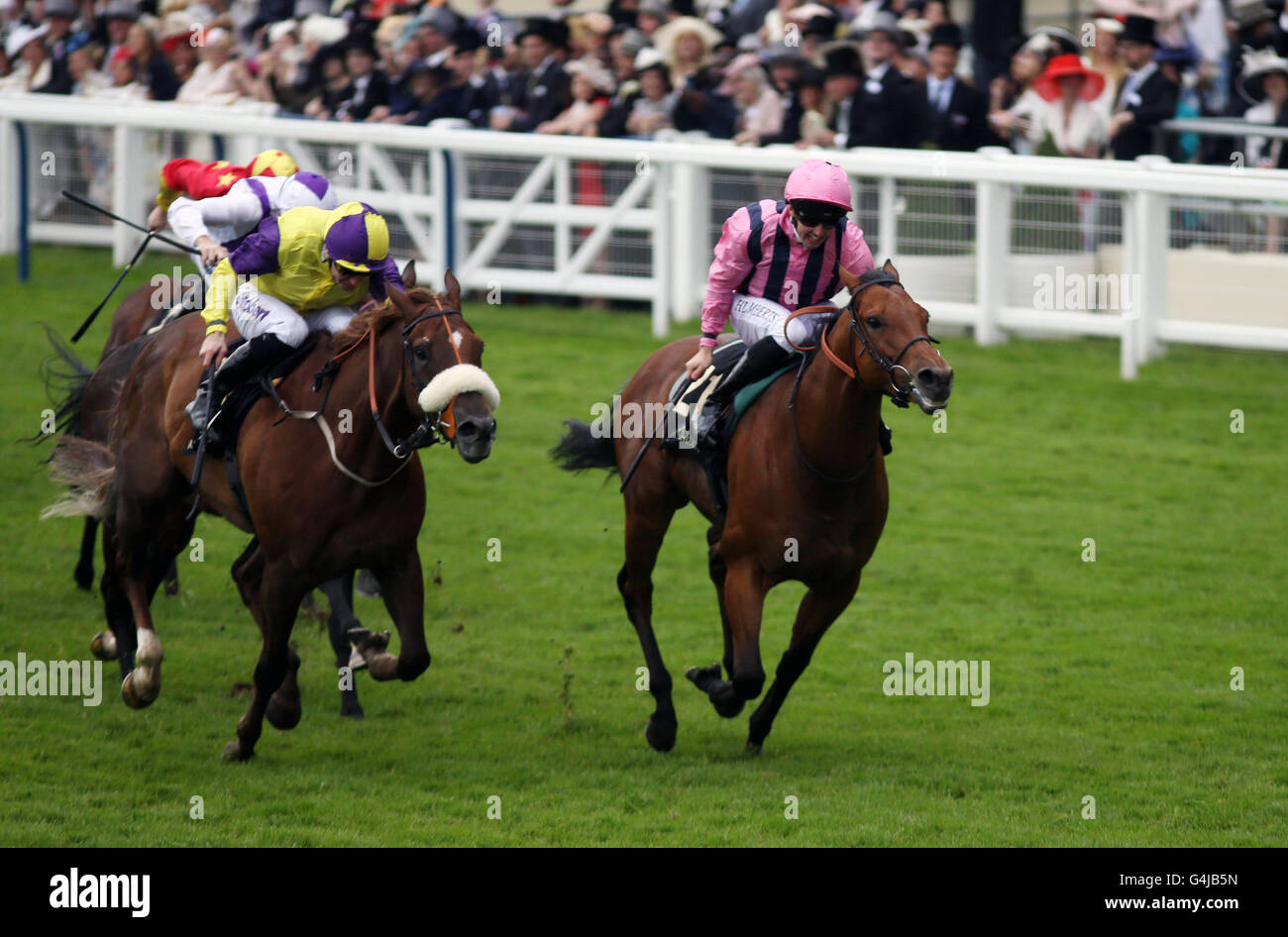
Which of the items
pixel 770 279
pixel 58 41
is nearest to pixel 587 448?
pixel 770 279

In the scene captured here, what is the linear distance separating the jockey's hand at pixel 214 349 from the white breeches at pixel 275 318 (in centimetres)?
8

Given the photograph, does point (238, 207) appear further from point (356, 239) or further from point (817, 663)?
point (817, 663)

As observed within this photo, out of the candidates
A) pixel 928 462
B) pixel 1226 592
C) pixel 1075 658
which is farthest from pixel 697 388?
pixel 928 462

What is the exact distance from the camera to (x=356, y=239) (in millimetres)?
6246

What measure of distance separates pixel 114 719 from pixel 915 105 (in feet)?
24.6

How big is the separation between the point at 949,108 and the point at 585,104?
2859mm

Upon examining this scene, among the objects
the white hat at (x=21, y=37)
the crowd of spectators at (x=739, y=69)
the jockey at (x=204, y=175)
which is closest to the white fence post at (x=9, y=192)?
the crowd of spectators at (x=739, y=69)

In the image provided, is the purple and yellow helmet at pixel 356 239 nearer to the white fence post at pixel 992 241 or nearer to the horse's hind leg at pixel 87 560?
the horse's hind leg at pixel 87 560

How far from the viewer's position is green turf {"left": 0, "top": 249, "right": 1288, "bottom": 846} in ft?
19.6

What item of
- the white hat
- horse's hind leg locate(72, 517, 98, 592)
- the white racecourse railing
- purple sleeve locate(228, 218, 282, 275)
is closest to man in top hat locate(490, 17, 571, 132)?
Result: the white racecourse railing

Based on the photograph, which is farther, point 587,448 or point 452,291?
point 587,448

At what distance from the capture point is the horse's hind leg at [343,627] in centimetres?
708

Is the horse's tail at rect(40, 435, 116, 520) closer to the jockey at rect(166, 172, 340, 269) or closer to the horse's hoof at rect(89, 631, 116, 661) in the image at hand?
the horse's hoof at rect(89, 631, 116, 661)
